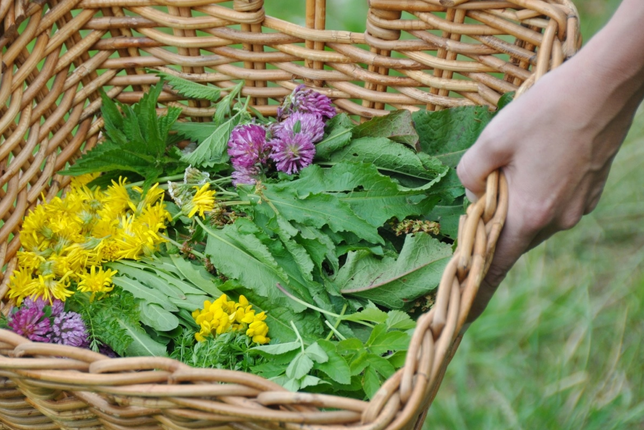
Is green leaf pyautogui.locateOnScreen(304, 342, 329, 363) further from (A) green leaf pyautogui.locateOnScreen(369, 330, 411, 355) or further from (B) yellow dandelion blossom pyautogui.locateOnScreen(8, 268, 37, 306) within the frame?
(B) yellow dandelion blossom pyautogui.locateOnScreen(8, 268, 37, 306)

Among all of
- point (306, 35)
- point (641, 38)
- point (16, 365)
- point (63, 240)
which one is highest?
point (641, 38)

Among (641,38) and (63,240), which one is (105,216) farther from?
(641,38)

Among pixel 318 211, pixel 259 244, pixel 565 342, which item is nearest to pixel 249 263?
pixel 259 244

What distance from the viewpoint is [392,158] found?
1154mm

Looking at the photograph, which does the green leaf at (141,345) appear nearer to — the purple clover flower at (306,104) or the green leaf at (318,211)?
the green leaf at (318,211)

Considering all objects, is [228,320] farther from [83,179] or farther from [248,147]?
[83,179]

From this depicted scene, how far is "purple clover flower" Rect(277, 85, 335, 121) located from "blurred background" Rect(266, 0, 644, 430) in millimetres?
648

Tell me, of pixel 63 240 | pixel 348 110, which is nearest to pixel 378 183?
pixel 348 110

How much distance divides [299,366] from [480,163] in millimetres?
385

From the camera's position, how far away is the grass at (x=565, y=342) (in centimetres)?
125

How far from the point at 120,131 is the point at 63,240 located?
31 cm

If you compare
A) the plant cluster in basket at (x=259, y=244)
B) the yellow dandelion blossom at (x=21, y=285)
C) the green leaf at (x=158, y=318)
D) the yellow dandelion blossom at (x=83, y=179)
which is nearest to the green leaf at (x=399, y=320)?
the plant cluster in basket at (x=259, y=244)

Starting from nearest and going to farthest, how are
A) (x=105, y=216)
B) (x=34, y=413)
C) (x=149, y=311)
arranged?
(x=34, y=413) < (x=149, y=311) < (x=105, y=216)

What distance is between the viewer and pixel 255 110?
1319 mm
